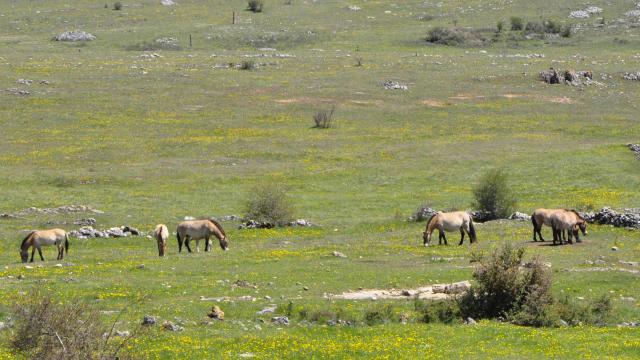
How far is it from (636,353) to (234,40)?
96.9m

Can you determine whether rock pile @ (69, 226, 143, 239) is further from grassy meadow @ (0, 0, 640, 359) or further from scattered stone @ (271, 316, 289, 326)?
scattered stone @ (271, 316, 289, 326)

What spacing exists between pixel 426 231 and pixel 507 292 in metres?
11.8

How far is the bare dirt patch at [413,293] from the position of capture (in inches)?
1092

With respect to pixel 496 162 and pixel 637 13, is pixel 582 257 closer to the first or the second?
pixel 496 162

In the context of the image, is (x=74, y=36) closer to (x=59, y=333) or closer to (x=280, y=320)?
(x=280, y=320)

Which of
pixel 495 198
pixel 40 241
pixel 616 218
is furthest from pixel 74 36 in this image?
pixel 616 218

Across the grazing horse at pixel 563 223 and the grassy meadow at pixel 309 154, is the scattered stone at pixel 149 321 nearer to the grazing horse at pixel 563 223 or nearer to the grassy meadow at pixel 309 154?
the grassy meadow at pixel 309 154

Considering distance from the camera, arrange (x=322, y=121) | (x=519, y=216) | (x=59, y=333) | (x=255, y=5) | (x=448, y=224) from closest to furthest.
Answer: (x=59, y=333), (x=448, y=224), (x=519, y=216), (x=322, y=121), (x=255, y=5)

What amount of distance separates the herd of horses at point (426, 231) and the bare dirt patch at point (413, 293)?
9252 millimetres

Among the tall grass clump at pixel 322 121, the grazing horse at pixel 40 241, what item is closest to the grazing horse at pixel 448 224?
the grazing horse at pixel 40 241

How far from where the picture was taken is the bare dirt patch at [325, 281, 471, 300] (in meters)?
27.7

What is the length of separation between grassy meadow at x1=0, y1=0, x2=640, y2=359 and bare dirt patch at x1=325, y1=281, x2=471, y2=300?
73cm

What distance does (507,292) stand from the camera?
26.2m

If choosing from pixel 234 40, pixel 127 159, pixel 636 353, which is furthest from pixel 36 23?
pixel 636 353
